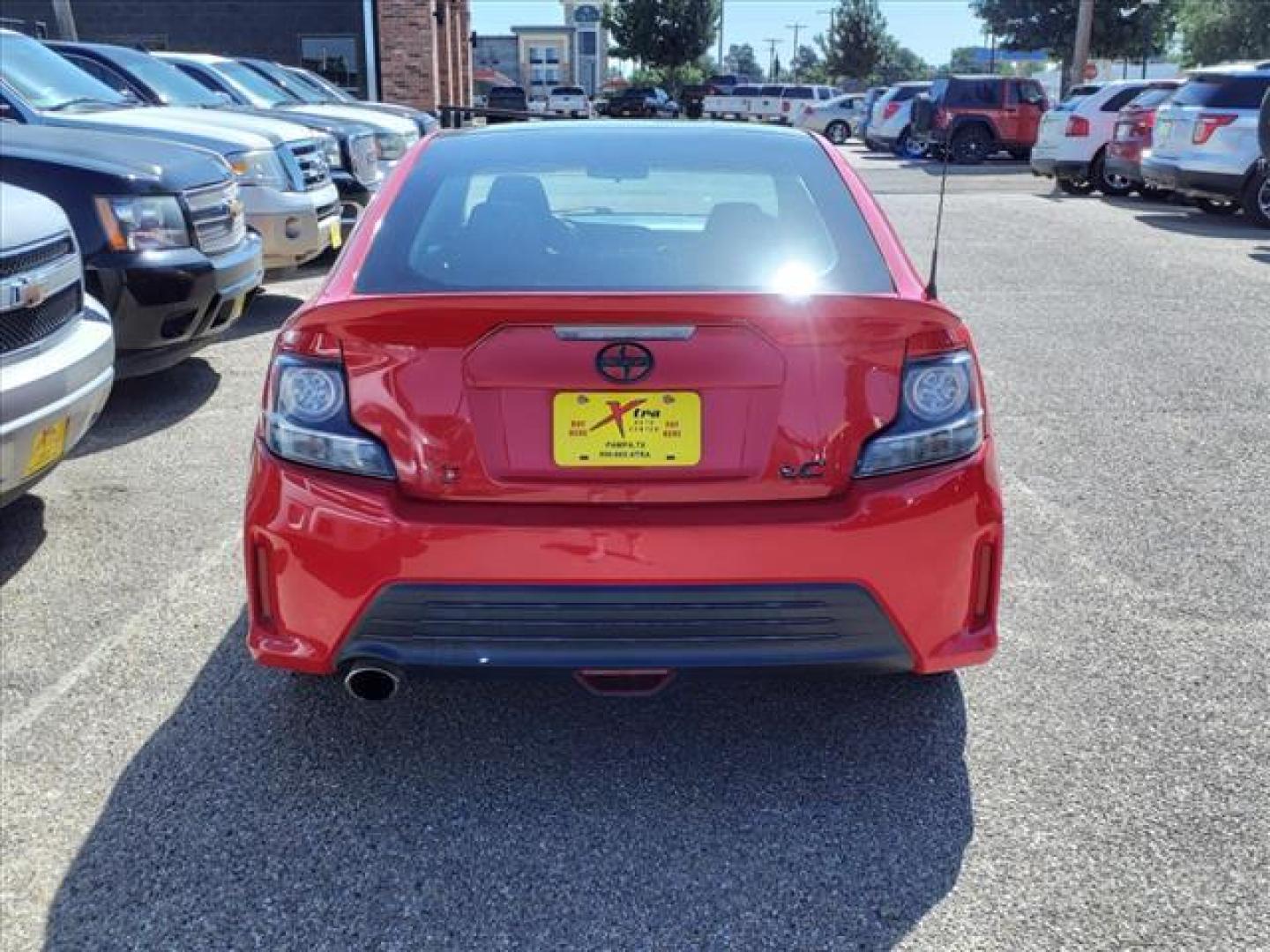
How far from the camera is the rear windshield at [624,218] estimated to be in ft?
9.34

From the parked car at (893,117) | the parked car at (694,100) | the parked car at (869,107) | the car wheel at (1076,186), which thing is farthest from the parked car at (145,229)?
the parked car at (694,100)

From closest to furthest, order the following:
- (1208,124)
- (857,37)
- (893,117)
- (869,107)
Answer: (1208,124)
(893,117)
(869,107)
(857,37)

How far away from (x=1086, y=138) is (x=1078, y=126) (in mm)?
231

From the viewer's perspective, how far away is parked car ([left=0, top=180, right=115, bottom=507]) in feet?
12.0

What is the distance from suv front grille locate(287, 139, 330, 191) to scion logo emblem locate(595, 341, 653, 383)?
673cm

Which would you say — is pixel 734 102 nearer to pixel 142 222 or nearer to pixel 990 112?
pixel 990 112

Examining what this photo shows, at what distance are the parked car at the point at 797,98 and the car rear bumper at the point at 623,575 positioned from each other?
3809 centimetres

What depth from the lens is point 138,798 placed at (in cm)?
283

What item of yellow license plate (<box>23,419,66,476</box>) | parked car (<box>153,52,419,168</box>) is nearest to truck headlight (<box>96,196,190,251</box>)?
yellow license plate (<box>23,419,66,476</box>)

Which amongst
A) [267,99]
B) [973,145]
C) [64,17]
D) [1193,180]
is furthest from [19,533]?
[973,145]

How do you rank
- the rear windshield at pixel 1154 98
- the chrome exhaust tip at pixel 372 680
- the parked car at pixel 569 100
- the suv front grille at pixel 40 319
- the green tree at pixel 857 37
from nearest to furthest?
the chrome exhaust tip at pixel 372 680 < the suv front grille at pixel 40 319 < the rear windshield at pixel 1154 98 < the parked car at pixel 569 100 < the green tree at pixel 857 37

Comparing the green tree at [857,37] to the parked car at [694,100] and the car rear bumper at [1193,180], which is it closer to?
the parked car at [694,100]

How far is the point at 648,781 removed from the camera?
2922 mm

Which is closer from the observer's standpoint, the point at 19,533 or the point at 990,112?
the point at 19,533
